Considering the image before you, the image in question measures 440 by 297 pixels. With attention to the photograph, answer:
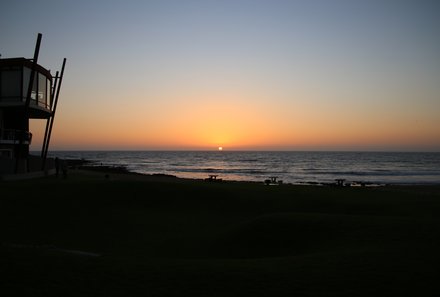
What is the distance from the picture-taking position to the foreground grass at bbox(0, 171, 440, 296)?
7523 mm

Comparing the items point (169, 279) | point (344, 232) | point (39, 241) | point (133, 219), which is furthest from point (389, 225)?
point (39, 241)

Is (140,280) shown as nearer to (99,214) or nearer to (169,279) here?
(169,279)

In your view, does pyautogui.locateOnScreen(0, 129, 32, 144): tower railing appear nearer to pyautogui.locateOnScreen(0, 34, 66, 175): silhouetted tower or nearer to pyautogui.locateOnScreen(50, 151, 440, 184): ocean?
pyautogui.locateOnScreen(0, 34, 66, 175): silhouetted tower

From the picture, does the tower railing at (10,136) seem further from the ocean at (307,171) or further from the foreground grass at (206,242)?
the ocean at (307,171)

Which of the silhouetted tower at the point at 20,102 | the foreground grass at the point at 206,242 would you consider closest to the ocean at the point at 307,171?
the silhouetted tower at the point at 20,102

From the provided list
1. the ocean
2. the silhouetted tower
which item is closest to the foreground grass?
the silhouetted tower

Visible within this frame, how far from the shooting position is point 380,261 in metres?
8.98

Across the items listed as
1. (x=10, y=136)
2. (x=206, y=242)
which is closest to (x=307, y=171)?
(x=10, y=136)

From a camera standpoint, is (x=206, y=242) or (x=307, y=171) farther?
(x=307, y=171)

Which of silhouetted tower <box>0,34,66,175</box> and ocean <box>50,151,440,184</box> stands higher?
silhouetted tower <box>0,34,66,175</box>

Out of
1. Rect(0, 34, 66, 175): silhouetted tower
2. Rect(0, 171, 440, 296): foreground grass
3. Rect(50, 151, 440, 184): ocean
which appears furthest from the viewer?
Rect(50, 151, 440, 184): ocean

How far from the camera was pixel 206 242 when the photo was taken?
A: 1590cm

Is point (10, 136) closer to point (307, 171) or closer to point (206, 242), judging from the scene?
point (206, 242)

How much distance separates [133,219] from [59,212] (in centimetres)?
394
